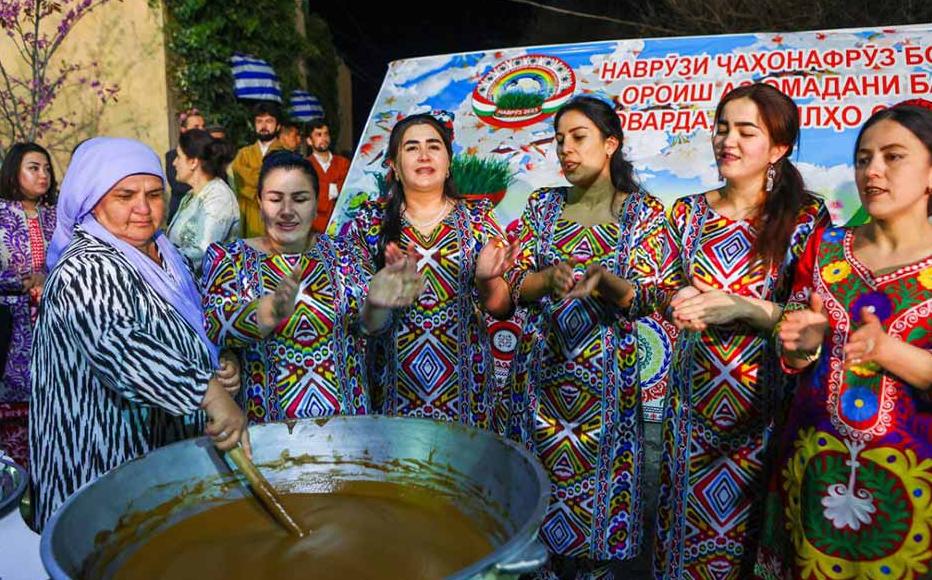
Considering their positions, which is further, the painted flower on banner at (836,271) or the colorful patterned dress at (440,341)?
the colorful patterned dress at (440,341)

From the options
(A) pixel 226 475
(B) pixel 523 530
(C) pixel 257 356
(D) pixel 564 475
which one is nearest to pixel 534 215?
(D) pixel 564 475

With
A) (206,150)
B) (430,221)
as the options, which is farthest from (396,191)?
(206,150)

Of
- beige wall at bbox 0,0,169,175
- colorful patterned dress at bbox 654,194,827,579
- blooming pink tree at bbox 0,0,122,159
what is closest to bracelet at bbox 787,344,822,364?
colorful patterned dress at bbox 654,194,827,579

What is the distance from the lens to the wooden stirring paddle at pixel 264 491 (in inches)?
54.2

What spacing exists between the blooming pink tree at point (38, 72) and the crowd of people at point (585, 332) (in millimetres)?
6085

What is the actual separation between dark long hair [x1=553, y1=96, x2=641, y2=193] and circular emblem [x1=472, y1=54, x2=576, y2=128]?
2180mm

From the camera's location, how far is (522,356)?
269 cm

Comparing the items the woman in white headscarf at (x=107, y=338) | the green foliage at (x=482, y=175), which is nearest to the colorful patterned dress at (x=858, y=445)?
the woman in white headscarf at (x=107, y=338)

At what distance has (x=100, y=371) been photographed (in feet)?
5.62

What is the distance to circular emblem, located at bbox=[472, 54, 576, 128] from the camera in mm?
4824

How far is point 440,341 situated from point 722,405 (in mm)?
956

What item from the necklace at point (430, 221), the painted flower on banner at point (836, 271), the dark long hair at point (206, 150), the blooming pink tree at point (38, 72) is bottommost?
the painted flower on banner at point (836, 271)

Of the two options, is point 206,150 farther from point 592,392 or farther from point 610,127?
point 592,392

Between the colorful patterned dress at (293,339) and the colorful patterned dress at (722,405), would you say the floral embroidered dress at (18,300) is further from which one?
the colorful patterned dress at (722,405)
